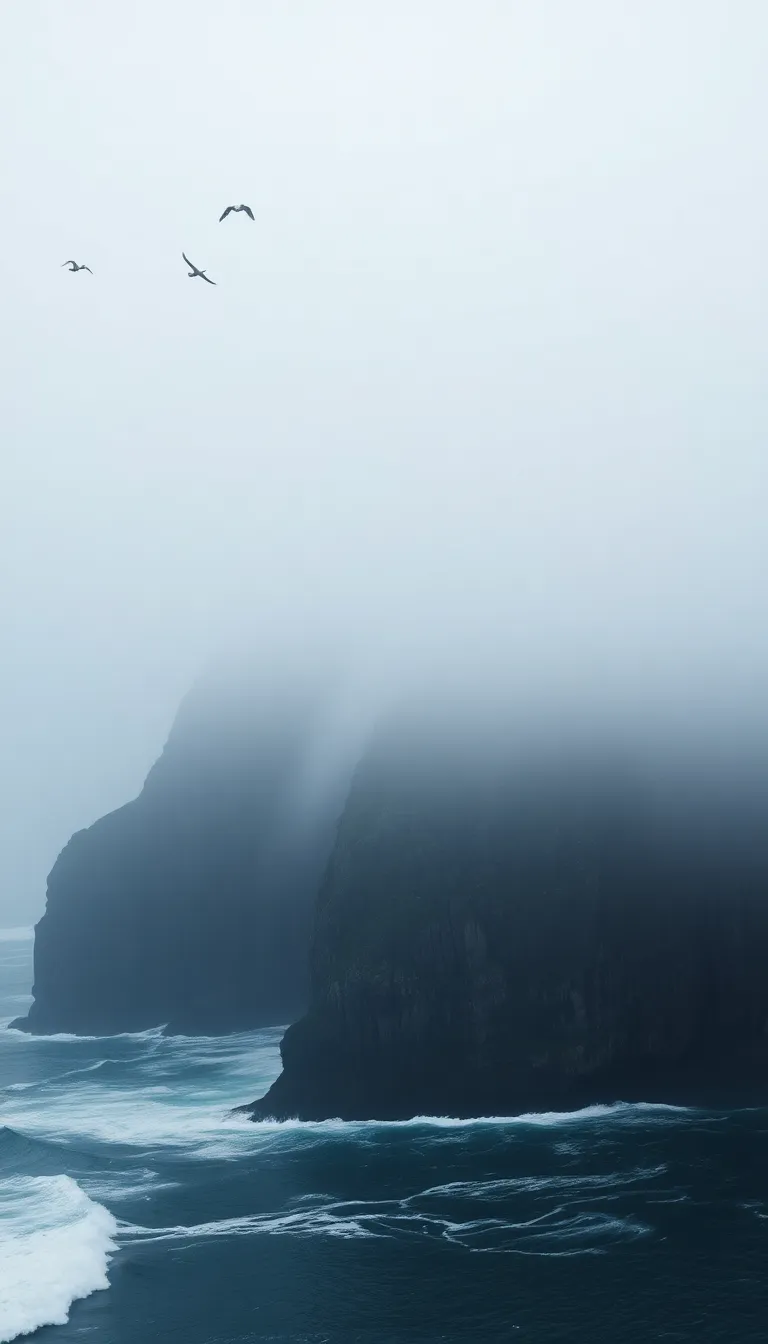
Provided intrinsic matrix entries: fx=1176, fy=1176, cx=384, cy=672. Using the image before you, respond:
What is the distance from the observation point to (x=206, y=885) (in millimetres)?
162625

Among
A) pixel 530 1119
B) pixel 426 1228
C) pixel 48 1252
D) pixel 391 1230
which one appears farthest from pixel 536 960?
pixel 48 1252

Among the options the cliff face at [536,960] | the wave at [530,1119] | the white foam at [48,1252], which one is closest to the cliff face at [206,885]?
the cliff face at [536,960]

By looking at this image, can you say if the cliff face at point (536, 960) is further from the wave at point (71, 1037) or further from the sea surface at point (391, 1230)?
the wave at point (71, 1037)

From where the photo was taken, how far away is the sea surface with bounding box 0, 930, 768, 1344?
5903 centimetres

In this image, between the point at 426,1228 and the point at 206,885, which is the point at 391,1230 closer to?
the point at 426,1228

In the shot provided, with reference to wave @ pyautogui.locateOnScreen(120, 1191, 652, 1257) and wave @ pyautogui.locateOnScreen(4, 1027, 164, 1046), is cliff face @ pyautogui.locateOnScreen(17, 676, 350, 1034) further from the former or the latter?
wave @ pyautogui.locateOnScreen(120, 1191, 652, 1257)

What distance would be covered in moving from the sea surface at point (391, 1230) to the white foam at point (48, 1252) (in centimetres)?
16

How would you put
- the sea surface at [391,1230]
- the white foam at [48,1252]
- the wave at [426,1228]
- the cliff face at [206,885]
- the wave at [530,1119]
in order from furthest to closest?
the cliff face at [206,885]
the wave at [530,1119]
the wave at [426,1228]
the white foam at [48,1252]
the sea surface at [391,1230]

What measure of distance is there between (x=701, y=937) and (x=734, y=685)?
3483 centimetres

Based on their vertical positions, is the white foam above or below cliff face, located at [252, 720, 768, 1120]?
below

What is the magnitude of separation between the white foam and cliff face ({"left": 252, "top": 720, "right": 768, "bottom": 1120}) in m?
24.3

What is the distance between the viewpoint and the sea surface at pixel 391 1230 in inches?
2324

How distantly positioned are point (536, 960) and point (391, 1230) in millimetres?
32911

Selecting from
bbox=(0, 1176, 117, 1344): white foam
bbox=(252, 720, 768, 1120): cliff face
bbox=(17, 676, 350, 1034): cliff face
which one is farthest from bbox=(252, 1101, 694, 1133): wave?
bbox=(17, 676, 350, 1034): cliff face
